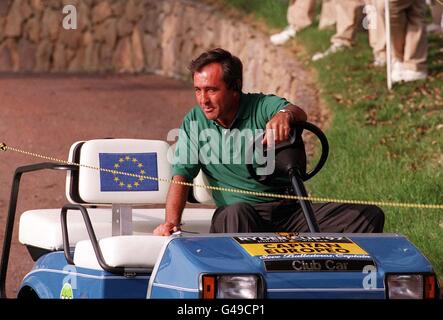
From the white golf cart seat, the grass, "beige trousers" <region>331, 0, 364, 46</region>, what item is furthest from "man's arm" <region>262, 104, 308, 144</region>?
"beige trousers" <region>331, 0, 364, 46</region>

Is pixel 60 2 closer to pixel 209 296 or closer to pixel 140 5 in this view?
pixel 140 5

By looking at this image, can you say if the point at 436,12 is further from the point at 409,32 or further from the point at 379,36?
the point at 409,32

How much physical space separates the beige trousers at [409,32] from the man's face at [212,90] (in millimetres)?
7346

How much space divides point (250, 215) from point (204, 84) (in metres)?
0.71

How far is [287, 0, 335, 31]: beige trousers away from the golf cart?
31.6ft

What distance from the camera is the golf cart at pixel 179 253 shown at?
452cm

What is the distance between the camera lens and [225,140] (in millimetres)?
5613

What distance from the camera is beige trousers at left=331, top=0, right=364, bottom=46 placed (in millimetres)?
14195

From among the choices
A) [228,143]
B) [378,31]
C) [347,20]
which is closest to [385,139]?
[378,31]

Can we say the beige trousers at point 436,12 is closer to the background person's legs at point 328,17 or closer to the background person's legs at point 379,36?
the background person's legs at point 379,36

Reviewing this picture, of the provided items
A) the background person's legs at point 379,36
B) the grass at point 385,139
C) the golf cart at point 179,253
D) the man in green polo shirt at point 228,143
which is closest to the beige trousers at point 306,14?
the grass at point 385,139

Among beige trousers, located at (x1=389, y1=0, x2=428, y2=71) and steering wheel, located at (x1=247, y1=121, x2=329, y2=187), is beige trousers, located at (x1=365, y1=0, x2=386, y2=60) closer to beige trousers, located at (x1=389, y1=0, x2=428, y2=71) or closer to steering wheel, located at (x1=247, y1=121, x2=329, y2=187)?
beige trousers, located at (x1=389, y1=0, x2=428, y2=71)

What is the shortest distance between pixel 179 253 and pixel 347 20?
9.89m
